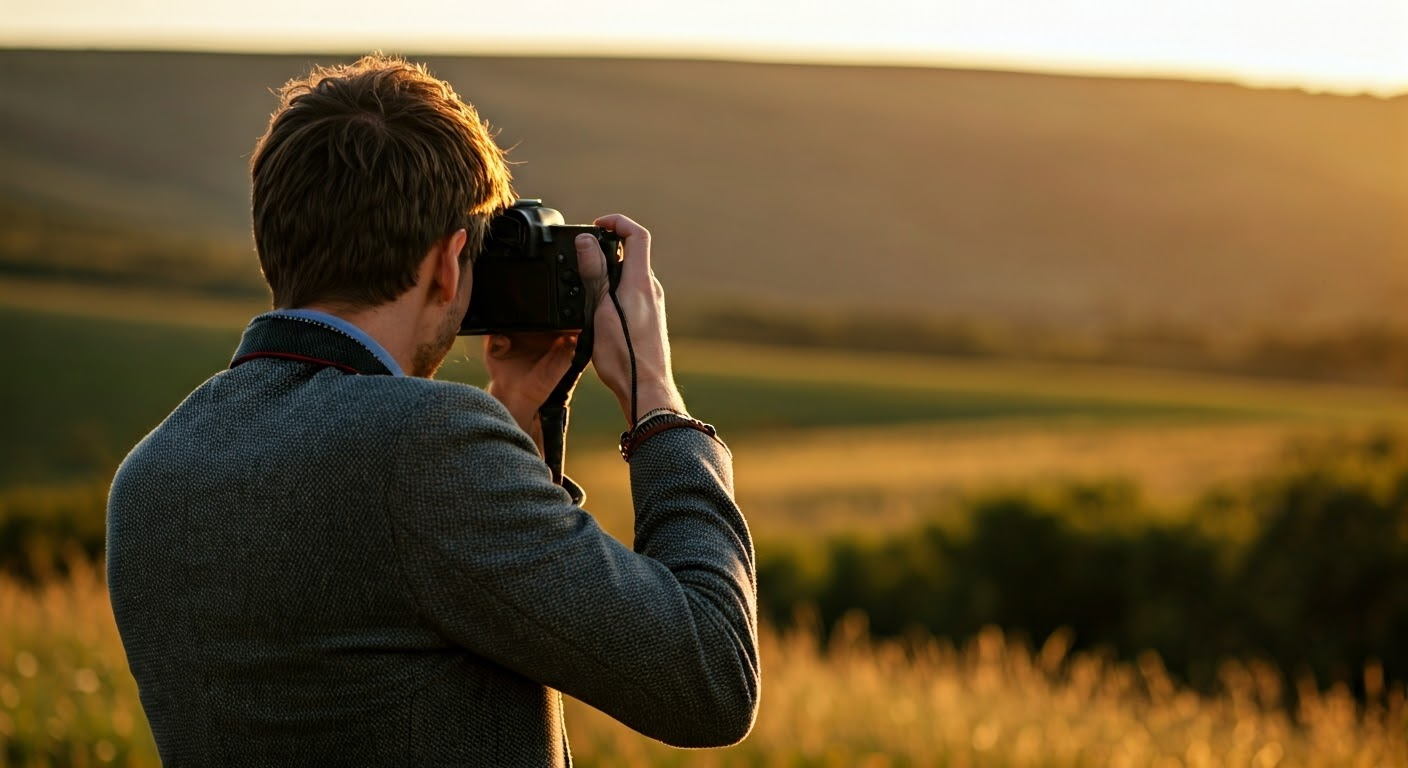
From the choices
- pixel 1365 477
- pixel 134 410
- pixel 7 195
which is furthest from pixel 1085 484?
pixel 7 195

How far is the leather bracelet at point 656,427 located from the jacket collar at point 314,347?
0.33m

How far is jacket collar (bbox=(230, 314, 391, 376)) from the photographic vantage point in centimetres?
180

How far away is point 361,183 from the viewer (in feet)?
5.86

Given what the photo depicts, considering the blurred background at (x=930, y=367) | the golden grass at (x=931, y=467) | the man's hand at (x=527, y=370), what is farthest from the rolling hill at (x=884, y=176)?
the man's hand at (x=527, y=370)

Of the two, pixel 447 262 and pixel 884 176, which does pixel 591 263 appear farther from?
pixel 884 176

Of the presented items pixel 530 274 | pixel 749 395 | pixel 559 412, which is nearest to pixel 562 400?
pixel 559 412

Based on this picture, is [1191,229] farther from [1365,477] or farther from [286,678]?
[286,678]

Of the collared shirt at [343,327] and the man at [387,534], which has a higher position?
the collared shirt at [343,327]

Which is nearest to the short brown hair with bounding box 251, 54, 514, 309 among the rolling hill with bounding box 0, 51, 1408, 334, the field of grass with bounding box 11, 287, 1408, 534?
the field of grass with bounding box 11, 287, 1408, 534

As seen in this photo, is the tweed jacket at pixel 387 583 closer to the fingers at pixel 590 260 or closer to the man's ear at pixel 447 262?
the man's ear at pixel 447 262

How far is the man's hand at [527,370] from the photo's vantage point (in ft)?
7.55

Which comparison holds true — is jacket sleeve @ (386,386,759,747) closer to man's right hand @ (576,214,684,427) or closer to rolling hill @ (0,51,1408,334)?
man's right hand @ (576,214,684,427)

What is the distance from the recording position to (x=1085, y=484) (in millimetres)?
13273

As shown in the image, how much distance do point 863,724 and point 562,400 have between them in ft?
12.9
